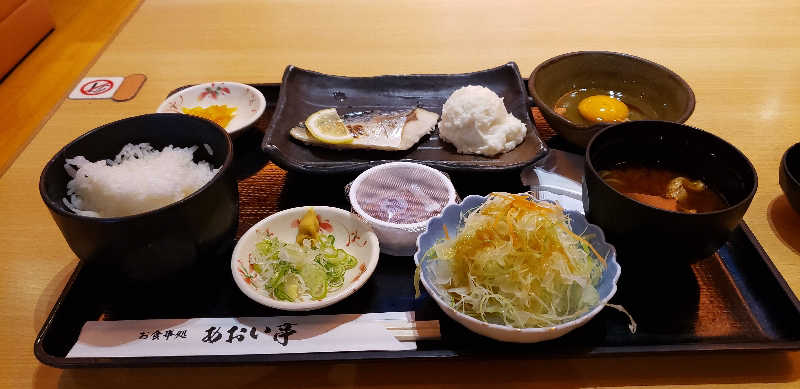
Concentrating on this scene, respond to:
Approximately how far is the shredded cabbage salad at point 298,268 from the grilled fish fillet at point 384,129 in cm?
52

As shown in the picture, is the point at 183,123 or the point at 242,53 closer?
the point at 183,123

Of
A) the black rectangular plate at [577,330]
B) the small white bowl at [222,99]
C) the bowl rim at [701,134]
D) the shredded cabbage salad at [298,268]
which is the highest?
the bowl rim at [701,134]

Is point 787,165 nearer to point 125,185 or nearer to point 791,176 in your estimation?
point 791,176

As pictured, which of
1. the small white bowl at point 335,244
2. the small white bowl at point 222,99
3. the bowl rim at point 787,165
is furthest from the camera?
the small white bowl at point 222,99

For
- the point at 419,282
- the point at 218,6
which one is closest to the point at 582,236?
the point at 419,282

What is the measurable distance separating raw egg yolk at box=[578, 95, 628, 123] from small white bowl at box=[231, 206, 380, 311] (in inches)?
40.0

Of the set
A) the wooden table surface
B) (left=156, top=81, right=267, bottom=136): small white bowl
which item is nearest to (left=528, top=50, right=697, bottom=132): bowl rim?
the wooden table surface

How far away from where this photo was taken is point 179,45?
102 inches

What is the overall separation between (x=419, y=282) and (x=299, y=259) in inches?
12.3

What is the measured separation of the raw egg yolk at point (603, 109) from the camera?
6.05ft

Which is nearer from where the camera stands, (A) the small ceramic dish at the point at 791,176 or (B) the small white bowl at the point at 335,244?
(B) the small white bowl at the point at 335,244

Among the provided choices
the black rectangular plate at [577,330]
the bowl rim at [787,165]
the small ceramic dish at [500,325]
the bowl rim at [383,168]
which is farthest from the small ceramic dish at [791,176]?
the bowl rim at [383,168]

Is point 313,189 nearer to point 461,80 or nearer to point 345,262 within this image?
point 345,262

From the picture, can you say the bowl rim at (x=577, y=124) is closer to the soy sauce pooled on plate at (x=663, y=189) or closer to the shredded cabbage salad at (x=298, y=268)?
the soy sauce pooled on plate at (x=663, y=189)
